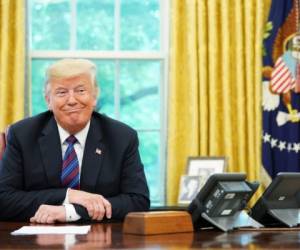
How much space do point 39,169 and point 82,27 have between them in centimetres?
250

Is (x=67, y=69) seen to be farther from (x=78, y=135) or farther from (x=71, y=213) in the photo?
(x=71, y=213)

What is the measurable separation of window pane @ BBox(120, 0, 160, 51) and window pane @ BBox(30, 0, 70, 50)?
44 centimetres

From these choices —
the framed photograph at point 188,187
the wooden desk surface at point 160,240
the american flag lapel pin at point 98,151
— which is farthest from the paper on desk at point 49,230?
the framed photograph at point 188,187

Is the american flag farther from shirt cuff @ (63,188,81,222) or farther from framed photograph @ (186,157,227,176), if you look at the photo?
shirt cuff @ (63,188,81,222)

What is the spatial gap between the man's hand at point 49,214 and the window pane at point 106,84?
2575 mm

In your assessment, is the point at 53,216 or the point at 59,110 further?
the point at 59,110

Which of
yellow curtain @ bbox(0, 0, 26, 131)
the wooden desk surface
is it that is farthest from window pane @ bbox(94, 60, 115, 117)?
the wooden desk surface

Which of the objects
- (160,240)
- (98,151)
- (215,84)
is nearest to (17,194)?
(98,151)

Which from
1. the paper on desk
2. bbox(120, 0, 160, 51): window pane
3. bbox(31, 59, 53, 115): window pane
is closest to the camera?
the paper on desk

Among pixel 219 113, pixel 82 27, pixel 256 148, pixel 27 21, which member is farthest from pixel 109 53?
pixel 256 148

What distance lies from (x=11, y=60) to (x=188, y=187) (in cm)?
156

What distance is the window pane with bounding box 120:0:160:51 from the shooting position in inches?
199

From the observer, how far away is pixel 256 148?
15.7 ft

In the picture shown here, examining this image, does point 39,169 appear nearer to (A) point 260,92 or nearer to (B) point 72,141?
(B) point 72,141
